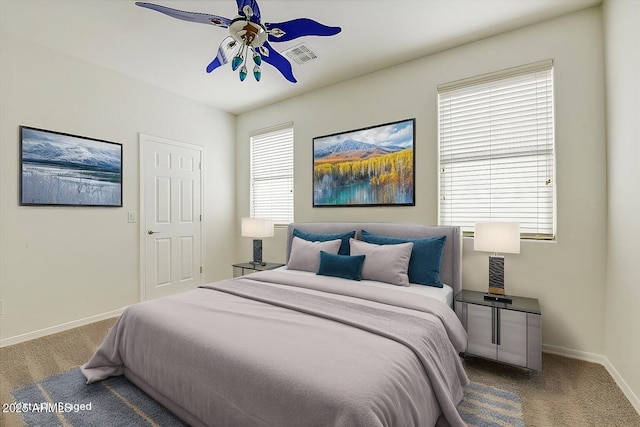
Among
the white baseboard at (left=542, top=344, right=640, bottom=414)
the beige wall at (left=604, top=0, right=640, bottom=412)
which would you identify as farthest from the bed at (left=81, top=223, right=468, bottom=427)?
the beige wall at (left=604, top=0, right=640, bottom=412)

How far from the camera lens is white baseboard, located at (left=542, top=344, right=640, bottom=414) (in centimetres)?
181

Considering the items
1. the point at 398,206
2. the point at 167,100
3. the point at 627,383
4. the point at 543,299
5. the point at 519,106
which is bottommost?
the point at 627,383

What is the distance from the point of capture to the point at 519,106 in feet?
8.54

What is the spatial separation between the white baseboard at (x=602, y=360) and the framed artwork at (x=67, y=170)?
4.56 meters

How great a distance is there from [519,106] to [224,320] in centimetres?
293

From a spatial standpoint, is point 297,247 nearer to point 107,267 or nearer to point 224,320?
point 224,320

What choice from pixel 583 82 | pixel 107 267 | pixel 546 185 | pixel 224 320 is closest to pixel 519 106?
pixel 583 82

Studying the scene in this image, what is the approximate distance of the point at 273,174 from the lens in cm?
435

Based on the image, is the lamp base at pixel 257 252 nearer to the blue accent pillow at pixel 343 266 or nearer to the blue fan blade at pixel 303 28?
the blue accent pillow at pixel 343 266

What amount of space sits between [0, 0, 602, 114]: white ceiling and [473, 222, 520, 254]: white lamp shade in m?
1.71

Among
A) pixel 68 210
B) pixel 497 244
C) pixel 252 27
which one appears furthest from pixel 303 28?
pixel 68 210

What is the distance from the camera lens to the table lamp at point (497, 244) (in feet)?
7.45

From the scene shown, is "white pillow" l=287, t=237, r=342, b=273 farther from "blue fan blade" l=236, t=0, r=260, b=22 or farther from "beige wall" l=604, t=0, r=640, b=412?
"beige wall" l=604, t=0, r=640, b=412

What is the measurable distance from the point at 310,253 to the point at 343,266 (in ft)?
1.61
